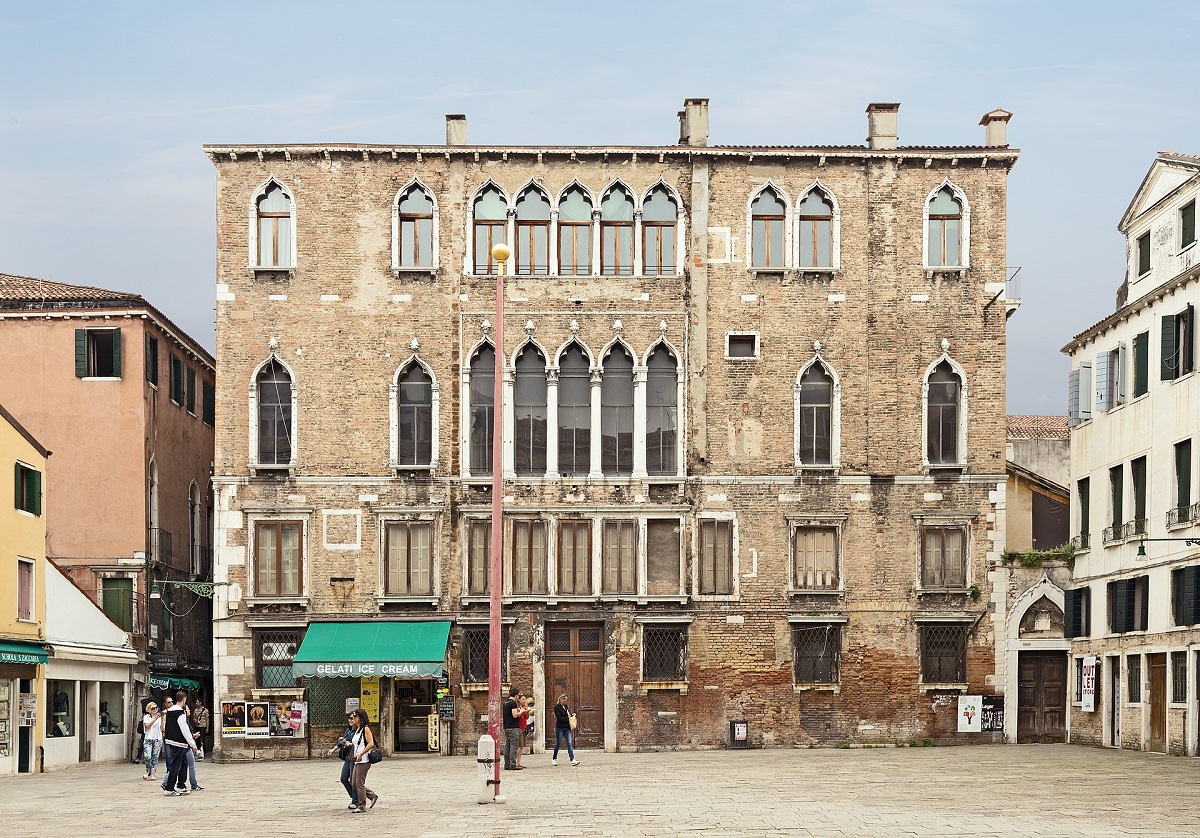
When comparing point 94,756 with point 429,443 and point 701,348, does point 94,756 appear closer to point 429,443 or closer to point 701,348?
point 429,443

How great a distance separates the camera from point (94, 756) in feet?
145

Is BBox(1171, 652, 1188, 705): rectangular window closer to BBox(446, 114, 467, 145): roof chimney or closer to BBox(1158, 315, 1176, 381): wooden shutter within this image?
BBox(1158, 315, 1176, 381): wooden shutter

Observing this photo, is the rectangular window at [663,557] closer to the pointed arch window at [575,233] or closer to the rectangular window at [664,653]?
the rectangular window at [664,653]

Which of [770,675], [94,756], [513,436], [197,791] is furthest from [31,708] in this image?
[770,675]

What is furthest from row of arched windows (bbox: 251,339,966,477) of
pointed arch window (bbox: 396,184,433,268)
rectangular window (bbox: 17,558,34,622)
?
rectangular window (bbox: 17,558,34,622)

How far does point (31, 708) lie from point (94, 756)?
16.3 feet

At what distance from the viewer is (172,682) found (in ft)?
161

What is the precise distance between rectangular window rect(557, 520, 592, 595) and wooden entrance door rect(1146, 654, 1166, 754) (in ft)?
45.7

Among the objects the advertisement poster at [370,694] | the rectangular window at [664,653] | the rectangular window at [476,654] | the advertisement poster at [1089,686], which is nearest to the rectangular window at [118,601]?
the advertisement poster at [370,694]

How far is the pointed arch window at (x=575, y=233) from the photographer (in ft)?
143

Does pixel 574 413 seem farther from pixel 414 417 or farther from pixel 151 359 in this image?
pixel 151 359

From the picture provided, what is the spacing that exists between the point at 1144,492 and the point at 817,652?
9075mm

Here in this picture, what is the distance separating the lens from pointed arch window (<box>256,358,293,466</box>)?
1710 inches

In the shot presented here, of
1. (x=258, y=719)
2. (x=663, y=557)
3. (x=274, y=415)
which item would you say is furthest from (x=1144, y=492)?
(x=258, y=719)
